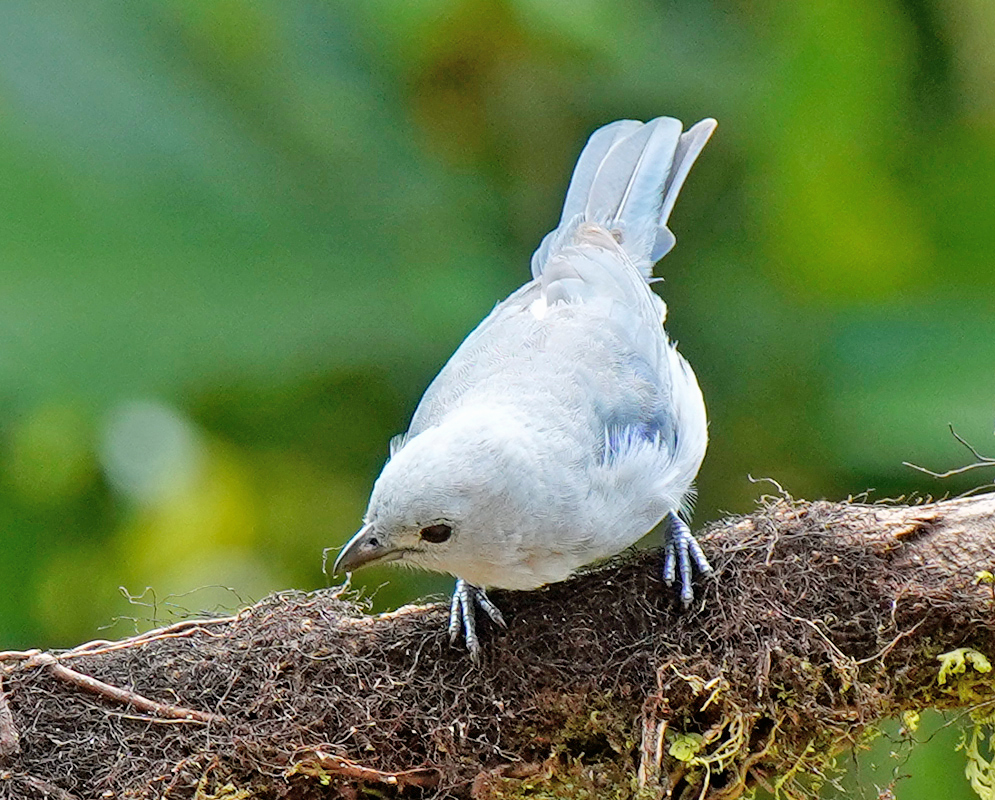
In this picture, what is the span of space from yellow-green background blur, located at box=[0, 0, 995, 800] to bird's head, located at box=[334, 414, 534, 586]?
105 centimetres

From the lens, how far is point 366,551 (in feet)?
10.5

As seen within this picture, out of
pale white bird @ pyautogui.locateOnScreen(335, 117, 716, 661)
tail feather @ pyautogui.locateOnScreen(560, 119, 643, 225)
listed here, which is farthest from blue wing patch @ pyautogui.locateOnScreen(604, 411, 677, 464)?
tail feather @ pyautogui.locateOnScreen(560, 119, 643, 225)

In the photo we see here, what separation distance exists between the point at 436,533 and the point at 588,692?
1.86 ft

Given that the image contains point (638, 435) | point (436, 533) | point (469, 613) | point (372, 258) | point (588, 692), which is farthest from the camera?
point (372, 258)

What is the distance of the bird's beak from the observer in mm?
3172

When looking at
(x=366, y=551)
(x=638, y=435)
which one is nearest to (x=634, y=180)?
(x=638, y=435)

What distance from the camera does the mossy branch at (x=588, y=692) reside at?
2971mm

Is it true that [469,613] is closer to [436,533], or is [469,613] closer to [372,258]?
[436,533]

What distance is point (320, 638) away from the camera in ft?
10.7

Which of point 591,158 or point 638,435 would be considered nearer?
point 638,435

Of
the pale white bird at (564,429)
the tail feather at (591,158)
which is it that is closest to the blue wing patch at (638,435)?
the pale white bird at (564,429)

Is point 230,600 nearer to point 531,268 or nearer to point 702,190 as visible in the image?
point 531,268

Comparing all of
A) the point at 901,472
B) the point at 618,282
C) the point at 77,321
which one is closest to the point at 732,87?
the point at 618,282

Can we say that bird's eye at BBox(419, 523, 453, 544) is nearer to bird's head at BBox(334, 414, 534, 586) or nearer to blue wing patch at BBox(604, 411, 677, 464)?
bird's head at BBox(334, 414, 534, 586)
